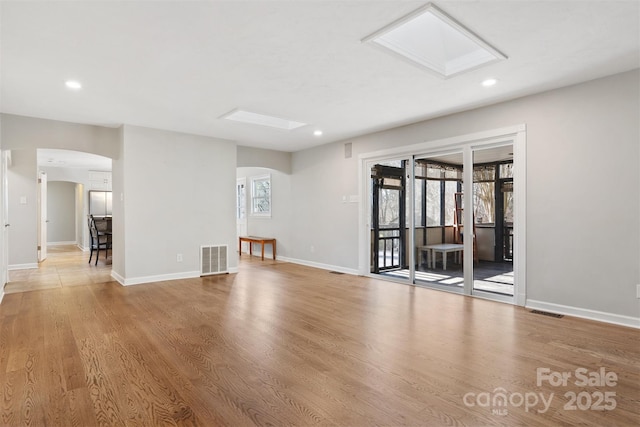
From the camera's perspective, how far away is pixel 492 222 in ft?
15.2

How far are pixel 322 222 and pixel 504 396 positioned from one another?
5015mm

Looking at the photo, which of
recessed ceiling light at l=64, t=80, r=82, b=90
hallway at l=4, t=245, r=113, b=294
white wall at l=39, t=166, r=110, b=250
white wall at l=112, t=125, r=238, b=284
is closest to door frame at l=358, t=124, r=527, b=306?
white wall at l=112, t=125, r=238, b=284

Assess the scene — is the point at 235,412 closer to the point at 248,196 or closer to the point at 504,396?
the point at 504,396

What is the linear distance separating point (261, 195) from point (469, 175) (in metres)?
5.63

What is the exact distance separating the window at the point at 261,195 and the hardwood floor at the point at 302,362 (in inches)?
176

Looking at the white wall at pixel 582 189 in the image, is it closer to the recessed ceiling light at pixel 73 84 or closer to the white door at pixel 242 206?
the recessed ceiling light at pixel 73 84

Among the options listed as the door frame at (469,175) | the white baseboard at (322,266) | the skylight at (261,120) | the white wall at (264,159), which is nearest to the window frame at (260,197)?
the white wall at (264,159)

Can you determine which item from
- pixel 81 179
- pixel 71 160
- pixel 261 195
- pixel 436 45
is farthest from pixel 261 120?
pixel 81 179

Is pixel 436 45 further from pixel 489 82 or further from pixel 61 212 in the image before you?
pixel 61 212

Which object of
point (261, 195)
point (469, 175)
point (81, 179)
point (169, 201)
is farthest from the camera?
point (81, 179)

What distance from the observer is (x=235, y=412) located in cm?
190

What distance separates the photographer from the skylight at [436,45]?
277cm

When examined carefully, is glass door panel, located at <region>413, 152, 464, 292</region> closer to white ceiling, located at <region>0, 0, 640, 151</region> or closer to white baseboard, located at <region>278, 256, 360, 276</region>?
white ceiling, located at <region>0, 0, 640, 151</region>

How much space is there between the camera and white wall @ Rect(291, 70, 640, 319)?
3.33 metres
